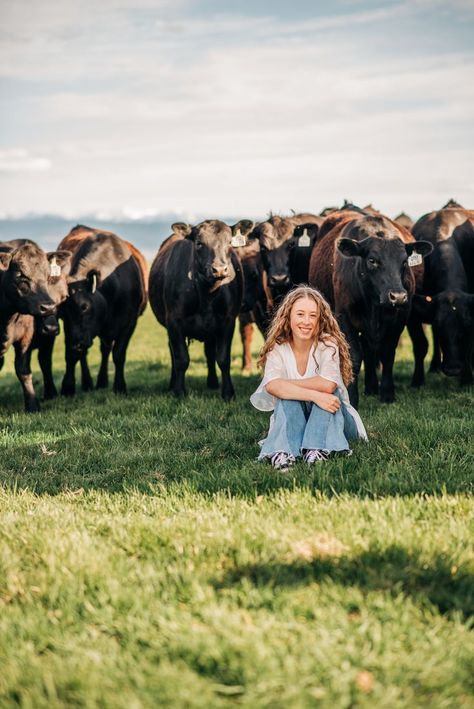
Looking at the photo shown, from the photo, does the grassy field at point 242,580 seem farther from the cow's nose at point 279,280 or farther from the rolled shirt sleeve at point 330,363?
the cow's nose at point 279,280

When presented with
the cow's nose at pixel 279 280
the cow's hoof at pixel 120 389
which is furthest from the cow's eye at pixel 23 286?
the cow's nose at pixel 279 280

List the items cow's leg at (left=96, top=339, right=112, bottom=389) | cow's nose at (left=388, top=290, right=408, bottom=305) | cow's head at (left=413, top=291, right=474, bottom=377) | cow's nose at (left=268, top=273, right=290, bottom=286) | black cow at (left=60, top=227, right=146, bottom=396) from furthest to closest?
cow's leg at (left=96, top=339, right=112, bottom=389) < cow's nose at (left=268, top=273, right=290, bottom=286) < black cow at (left=60, top=227, right=146, bottom=396) < cow's head at (left=413, top=291, right=474, bottom=377) < cow's nose at (left=388, top=290, right=408, bottom=305)

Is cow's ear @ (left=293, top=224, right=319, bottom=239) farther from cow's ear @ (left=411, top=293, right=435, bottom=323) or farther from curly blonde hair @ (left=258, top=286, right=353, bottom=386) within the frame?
curly blonde hair @ (left=258, top=286, right=353, bottom=386)

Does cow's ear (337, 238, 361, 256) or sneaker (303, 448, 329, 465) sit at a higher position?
cow's ear (337, 238, 361, 256)

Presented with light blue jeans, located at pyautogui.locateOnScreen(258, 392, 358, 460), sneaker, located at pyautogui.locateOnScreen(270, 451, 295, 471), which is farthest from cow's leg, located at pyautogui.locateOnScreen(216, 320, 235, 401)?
sneaker, located at pyautogui.locateOnScreen(270, 451, 295, 471)

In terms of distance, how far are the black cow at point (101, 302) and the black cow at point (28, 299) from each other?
1.49ft

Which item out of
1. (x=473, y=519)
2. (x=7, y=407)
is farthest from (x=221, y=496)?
(x=7, y=407)

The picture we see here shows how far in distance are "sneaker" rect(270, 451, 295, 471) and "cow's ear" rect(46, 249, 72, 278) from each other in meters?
4.94

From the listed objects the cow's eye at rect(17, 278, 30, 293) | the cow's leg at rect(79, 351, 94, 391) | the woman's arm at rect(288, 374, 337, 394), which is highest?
the cow's eye at rect(17, 278, 30, 293)

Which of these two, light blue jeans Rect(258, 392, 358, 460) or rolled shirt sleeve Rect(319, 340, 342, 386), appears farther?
rolled shirt sleeve Rect(319, 340, 342, 386)

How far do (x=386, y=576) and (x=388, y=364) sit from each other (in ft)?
18.4

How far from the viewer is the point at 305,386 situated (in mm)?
6027

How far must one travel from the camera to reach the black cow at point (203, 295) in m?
9.72

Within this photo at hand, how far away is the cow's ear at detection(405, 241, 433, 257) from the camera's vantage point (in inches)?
350
